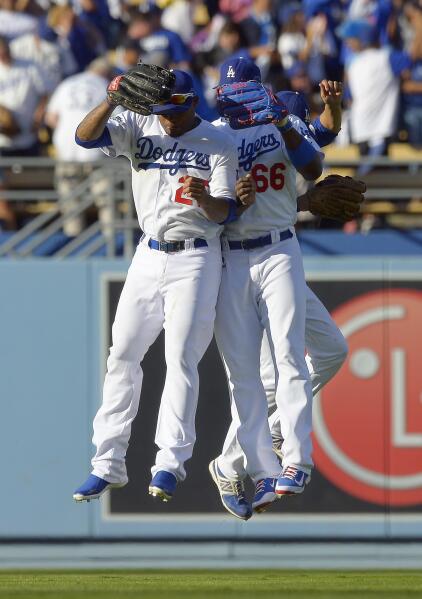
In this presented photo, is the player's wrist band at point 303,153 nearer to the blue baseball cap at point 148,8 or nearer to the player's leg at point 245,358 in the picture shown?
the player's leg at point 245,358

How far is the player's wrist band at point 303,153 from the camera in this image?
→ 916 cm

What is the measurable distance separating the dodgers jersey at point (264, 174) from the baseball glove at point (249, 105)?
321mm

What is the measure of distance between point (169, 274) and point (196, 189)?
63cm

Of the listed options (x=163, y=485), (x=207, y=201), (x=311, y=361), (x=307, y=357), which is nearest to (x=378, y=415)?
(x=307, y=357)

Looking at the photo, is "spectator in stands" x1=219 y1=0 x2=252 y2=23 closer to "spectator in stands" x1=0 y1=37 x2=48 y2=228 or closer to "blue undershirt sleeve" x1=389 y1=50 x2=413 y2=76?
"blue undershirt sleeve" x1=389 y1=50 x2=413 y2=76

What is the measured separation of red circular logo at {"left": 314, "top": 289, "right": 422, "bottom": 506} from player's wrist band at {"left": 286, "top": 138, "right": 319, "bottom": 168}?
4352 mm

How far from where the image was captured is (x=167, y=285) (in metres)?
9.20

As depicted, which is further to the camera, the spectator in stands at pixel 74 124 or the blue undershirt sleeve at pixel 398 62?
the blue undershirt sleeve at pixel 398 62

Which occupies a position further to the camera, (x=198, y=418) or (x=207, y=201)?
(x=198, y=418)

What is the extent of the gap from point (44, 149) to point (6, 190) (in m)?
1.02

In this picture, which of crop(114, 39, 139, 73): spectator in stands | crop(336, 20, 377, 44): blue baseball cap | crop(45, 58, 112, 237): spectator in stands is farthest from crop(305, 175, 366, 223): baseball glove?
crop(336, 20, 377, 44): blue baseball cap

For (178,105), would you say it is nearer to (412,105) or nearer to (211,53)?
(412,105)

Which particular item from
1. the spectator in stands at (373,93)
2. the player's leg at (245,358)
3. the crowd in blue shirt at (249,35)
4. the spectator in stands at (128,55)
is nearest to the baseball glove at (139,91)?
the player's leg at (245,358)
